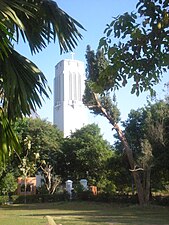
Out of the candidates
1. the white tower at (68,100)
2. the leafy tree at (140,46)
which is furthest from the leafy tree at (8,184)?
the leafy tree at (140,46)

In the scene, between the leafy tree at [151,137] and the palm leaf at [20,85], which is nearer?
the palm leaf at [20,85]

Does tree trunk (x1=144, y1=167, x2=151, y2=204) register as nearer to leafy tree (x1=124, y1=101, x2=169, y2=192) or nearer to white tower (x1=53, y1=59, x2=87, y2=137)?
leafy tree (x1=124, y1=101, x2=169, y2=192)

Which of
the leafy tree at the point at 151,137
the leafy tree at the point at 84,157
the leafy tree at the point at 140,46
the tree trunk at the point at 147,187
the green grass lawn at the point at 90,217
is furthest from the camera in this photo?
the leafy tree at the point at 84,157

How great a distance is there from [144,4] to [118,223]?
9.21 m

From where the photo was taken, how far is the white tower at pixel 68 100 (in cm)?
4141

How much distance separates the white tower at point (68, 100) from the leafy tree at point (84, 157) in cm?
1192

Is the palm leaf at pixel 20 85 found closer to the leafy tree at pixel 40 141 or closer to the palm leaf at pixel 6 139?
the palm leaf at pixel 6 139

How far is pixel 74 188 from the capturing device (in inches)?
952

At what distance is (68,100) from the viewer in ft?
144

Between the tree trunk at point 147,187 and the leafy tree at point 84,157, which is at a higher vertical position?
the leafy tree at point 84,157

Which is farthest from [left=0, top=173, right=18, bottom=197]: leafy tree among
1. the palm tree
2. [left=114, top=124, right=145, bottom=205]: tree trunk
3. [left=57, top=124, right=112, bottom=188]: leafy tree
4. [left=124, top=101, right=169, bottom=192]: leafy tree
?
the palm tree

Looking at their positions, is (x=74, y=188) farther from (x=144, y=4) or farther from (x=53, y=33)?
(x=144, y=4)

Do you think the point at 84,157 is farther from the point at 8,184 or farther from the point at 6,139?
the point at 6,139

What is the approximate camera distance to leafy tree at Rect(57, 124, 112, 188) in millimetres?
27047
